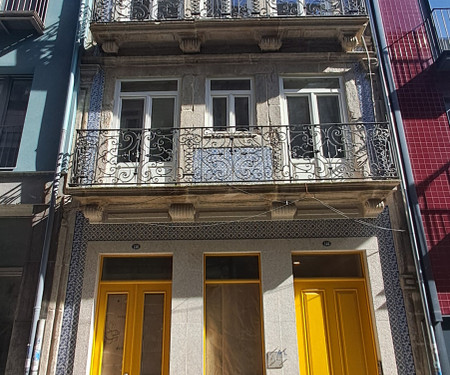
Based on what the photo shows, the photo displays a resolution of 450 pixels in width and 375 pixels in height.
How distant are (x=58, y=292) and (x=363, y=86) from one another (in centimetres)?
665

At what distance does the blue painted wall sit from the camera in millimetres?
7719

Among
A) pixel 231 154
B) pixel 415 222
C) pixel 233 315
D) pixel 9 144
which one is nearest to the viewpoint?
pixel 233 315

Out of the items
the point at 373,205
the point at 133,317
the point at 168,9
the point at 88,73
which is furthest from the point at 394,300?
the point at 168,9

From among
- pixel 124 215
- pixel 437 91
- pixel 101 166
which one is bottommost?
pixel 124 215

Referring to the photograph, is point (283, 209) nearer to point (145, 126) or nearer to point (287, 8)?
point (145, 126)

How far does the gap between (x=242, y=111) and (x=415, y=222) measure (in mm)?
3693

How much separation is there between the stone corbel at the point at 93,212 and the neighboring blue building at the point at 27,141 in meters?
0.62

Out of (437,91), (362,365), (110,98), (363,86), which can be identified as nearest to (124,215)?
(110,98)

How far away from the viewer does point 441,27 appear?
28.0 feet

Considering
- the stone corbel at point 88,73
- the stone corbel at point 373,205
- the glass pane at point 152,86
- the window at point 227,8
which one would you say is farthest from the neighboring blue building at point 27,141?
the stone corbel at point 373,205

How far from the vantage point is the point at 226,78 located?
8.34 meters

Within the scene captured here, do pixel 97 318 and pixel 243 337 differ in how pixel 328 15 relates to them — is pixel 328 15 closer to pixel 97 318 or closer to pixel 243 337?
pixel 243 337

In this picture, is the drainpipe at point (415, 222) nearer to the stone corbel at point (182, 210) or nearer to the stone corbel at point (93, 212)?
the stone corbel at point (182, 210)

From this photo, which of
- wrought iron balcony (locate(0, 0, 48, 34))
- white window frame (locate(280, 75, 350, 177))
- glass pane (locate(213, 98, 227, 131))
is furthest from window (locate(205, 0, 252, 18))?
wrought iron balcony (locate(0, 0, 48, 34))
